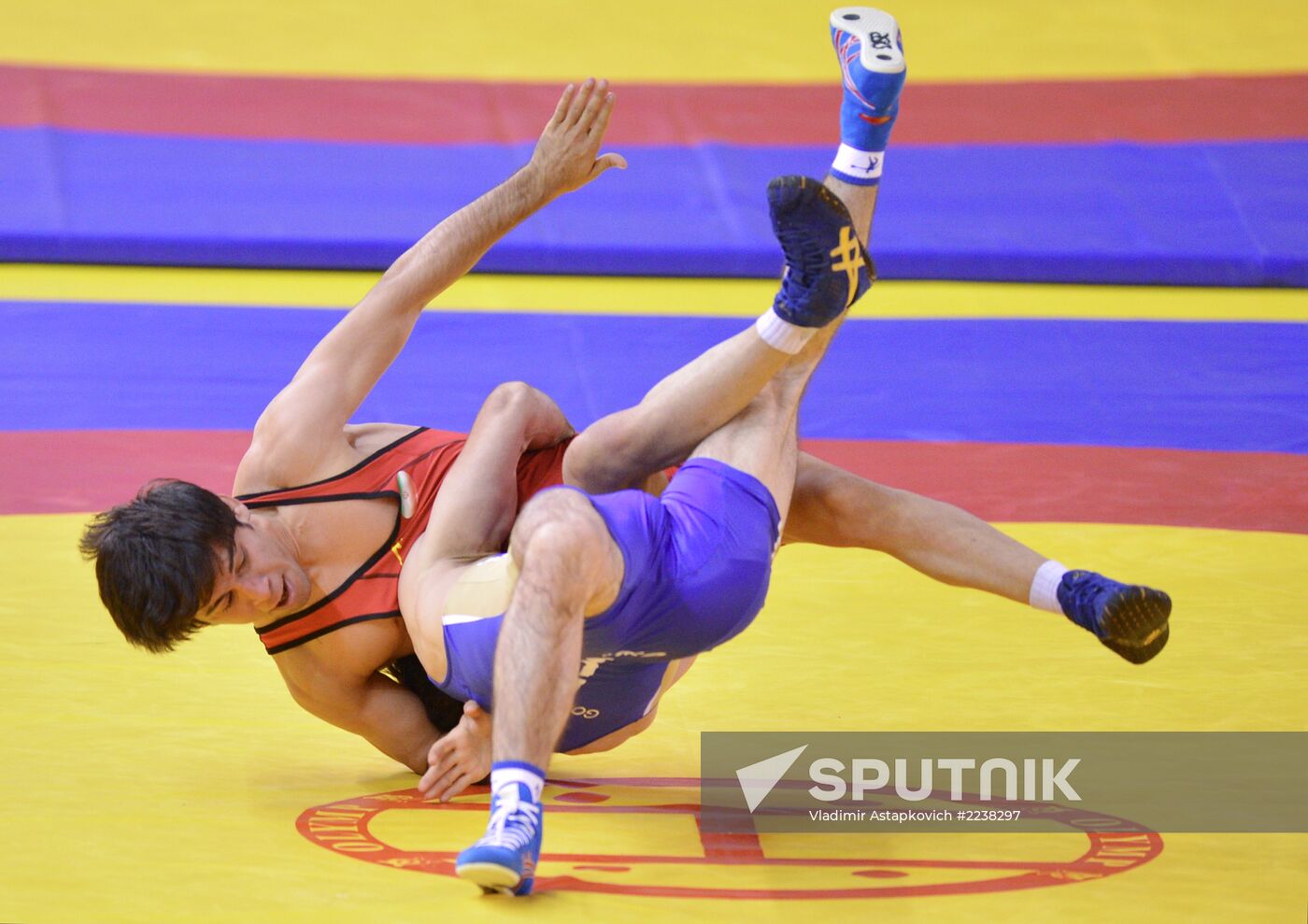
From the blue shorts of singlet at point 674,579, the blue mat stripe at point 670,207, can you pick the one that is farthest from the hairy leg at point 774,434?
the blue mat stripe at point 670,207

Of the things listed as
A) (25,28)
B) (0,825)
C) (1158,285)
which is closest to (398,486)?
(0,825)

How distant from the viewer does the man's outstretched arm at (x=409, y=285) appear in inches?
138

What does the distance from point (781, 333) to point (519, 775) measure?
96cm

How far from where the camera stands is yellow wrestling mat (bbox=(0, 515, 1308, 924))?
110 inches

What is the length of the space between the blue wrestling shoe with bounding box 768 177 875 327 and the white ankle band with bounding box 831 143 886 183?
272 millimetres

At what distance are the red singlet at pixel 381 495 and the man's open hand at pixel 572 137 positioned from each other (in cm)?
54

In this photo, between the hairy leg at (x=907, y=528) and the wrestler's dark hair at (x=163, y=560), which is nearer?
the wrestler's dark hair at (x=163, y=560)

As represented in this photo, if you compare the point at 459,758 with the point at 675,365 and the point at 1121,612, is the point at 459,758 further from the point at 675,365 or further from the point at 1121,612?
the point at 675,365

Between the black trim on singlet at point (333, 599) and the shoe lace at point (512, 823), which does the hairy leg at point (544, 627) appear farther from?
the black trim on singlet at point (333, 599)

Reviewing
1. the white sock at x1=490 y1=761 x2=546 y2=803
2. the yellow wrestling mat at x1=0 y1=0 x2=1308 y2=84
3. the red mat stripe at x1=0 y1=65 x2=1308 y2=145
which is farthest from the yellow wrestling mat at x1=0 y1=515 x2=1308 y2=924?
the yellow wrestling mat at x1=0 y1=0 x2=1308 y2=84

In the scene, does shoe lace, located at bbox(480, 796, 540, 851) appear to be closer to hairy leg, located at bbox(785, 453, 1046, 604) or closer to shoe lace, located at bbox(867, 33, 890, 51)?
hairy leg, located at bbox(785, 453, 1046, 604)

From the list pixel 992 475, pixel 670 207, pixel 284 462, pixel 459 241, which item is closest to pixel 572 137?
pixel 459 241

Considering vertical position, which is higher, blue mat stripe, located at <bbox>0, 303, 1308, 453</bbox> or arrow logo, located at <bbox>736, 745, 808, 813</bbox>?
blue mat stripe, located at <bbox>0, 303, 1308, 453</bbox>

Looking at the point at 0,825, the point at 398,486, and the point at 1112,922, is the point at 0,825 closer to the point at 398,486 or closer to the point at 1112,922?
the point at 398,486
